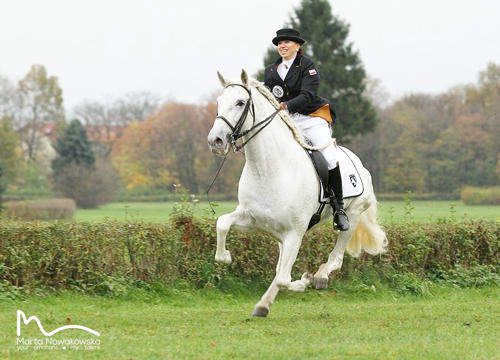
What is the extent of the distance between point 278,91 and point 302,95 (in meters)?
0.31

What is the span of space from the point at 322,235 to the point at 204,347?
5.09 meters

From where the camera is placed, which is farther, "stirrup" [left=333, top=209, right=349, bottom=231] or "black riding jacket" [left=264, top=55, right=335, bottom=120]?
"stirrup" [left=333, top=209, right=349, bottom=231]

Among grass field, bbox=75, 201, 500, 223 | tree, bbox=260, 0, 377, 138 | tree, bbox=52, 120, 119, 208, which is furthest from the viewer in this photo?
tree, bbox=52, 120, 119, 208

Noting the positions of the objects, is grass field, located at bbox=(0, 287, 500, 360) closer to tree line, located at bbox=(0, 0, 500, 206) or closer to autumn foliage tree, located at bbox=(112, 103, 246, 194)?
tree line, located at bbox=(0, 0, 500, 206)

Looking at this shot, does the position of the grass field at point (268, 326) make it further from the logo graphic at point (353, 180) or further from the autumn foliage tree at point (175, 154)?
the autumn foliage tree at point (175, 154)

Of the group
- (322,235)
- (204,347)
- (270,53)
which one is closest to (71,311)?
(204,347)

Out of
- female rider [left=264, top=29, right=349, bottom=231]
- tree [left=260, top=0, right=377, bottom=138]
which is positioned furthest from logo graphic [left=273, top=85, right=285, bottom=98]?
tree [left=260, top=0, right=377, bottom=138]

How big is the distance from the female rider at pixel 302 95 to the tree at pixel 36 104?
A: 7163cm

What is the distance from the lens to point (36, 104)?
7956cm

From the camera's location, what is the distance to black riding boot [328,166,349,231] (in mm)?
8844

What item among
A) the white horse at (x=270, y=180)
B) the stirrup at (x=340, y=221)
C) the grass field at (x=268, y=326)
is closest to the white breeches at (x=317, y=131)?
the white horse at (x=270, y=180)

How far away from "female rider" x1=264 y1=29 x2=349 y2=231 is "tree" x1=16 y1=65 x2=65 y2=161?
7163 cm

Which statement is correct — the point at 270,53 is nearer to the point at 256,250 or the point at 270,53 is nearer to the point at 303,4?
the point at 303,4

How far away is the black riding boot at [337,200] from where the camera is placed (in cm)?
884
